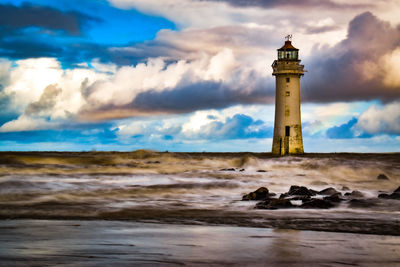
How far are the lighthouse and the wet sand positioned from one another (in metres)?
25.6

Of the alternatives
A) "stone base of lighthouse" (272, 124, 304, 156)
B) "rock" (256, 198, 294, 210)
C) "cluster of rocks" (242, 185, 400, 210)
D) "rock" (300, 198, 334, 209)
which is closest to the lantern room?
"stone base of lighthouse" (272, 124, 304, 156)

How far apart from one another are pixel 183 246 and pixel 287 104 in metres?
27.4

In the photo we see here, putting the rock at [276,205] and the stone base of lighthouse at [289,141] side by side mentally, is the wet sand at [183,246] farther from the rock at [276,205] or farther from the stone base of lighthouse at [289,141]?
the stone base of lighthouse at [289,141]

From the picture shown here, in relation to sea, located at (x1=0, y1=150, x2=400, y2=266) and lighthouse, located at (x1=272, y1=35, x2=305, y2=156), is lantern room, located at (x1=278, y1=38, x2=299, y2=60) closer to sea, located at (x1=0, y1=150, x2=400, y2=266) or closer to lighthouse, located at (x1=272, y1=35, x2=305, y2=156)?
lighthouse, located at (x1=272, y1=35, x2=305, y2=156)

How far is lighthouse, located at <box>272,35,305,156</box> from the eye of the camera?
30.2m

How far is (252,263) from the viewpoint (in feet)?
10.7

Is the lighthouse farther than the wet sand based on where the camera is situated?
Yes

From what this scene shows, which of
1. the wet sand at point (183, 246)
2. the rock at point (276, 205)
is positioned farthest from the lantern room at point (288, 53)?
the wet sand at point (183, 246)

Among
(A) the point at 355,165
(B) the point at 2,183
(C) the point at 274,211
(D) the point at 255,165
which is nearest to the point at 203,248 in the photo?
(C) the point at 274,211

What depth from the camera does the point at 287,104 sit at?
3050cm

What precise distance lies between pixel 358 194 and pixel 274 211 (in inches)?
117

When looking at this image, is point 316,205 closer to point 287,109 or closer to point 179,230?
point 179,230

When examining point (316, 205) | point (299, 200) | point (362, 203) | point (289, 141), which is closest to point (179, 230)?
point (316, 205)

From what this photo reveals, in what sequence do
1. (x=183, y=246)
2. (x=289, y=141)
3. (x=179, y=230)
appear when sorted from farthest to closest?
(x=289, y=141), (x=179, y=230), (x=183, y=246)
